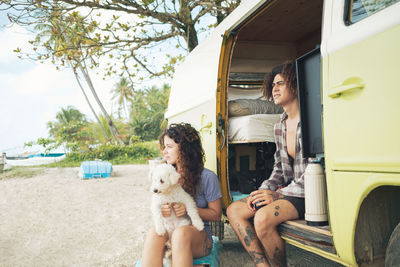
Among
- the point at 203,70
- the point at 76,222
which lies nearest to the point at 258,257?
the point at 203,70

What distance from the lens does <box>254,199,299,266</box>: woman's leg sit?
8.70ft

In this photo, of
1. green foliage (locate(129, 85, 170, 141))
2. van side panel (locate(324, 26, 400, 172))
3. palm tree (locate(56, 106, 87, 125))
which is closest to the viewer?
van side panel (locate(324, 26, 400, 172))

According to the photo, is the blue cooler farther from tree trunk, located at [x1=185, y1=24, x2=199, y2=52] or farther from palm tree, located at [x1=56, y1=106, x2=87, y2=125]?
palm tree, located at [x1=56, y1=106, x2=87, y2=125]

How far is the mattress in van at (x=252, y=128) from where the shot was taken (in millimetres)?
3637

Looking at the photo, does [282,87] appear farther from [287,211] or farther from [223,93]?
[287,211]

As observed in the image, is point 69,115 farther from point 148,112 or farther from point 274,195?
point 274,195

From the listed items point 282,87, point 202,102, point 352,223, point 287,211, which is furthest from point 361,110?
point 202,102

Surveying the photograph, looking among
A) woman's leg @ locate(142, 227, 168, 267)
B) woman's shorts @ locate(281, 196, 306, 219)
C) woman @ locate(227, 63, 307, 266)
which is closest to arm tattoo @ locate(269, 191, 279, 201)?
woman @ locate(227, 63, 307, 266)

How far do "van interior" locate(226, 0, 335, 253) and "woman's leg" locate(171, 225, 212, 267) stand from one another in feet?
4.25

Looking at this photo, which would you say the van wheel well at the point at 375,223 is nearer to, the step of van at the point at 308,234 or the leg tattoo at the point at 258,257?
the step of van at the point at 308,234

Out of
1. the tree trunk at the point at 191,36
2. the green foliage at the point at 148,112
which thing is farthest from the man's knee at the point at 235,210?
the green foliage at the point at 148,112

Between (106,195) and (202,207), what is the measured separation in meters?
7.28

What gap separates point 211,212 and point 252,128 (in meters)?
1.09

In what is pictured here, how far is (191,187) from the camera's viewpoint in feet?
10.00
